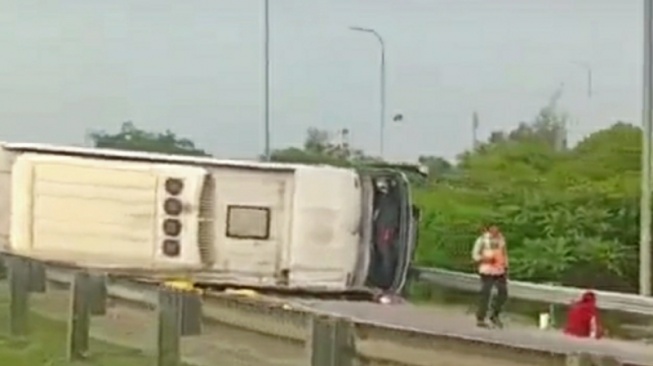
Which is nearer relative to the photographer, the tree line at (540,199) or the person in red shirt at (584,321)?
the person in red shirt at (584,321)

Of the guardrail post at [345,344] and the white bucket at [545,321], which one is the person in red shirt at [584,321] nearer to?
the white bucket at [545,321]

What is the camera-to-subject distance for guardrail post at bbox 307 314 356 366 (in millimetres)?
8406

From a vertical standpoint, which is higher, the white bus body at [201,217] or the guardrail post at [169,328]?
the white bus body at [201,217]

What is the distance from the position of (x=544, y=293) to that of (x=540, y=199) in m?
8.46

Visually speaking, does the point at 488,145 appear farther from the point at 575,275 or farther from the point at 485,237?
the point at 485,237

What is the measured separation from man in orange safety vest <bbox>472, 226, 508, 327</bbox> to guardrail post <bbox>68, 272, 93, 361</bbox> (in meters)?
11.3

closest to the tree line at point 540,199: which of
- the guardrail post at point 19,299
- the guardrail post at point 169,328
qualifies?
the guardrail post at point 19,299

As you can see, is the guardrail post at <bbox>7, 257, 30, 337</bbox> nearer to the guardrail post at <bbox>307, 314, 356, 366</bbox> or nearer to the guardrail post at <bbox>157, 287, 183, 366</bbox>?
the guardrail post at <bbox>157, 287, 183, 366</bbox>

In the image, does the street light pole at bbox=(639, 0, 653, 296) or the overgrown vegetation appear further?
the street light pole at bbox=(639, 0, 653, 296)

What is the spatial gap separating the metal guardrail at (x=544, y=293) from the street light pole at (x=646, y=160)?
72 centimetres

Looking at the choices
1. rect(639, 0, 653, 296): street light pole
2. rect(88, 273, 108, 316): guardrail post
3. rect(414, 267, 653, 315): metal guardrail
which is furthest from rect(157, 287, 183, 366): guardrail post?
rect(639, 0, 653, 296): street light pole

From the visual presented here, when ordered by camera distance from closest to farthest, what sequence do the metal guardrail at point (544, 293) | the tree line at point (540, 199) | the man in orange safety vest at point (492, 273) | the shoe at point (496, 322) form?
the shoe at point (496, 322)
the man in orange safety vest at point (492, 273)
the metal guardrail at point (544, 293)
the tree line at point (540, 199)

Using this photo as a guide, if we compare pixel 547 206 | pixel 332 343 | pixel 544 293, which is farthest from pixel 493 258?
pixel 332 343

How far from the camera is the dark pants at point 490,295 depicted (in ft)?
79.4
